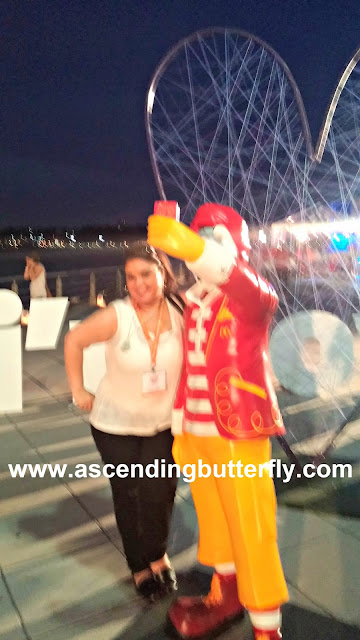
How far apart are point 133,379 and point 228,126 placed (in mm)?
1585

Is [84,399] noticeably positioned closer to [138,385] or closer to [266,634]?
[138,385]

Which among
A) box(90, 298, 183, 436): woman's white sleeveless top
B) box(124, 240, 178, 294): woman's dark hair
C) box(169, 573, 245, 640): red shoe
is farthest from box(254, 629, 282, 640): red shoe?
box(124, 240, 178, 294): woman's dark hair

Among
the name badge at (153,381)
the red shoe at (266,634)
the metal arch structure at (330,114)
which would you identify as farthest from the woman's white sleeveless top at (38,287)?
the red shoe at (266,634)

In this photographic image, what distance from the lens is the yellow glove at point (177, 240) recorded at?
5.42 ft

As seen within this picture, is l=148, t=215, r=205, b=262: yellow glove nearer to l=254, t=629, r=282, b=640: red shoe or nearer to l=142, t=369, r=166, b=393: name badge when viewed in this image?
l=142, t=369, r=166, b=393: name badge

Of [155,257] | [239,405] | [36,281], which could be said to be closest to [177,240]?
[155,257]

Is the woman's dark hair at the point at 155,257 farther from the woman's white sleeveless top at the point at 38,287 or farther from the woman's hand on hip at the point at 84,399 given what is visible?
the woman's white sleeveless top at the point at 38,287

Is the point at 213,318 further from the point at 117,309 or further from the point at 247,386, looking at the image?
the point at 117,309

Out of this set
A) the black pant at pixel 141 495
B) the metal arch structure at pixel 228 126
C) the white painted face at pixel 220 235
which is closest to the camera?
the white painted face at pixel 220 235

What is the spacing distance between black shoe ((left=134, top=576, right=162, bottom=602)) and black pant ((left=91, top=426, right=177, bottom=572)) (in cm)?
6

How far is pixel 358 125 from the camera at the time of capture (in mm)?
2973

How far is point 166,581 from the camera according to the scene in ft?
7.55

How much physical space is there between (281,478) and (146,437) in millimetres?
1417

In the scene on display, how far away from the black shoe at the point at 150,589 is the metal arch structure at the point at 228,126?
1678mm
